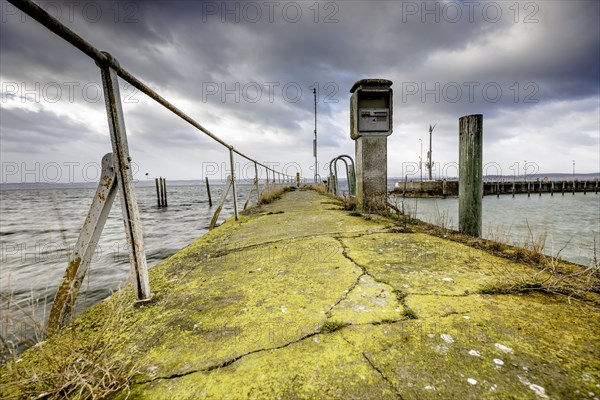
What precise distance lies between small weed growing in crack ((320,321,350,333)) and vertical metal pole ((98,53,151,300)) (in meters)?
1.06

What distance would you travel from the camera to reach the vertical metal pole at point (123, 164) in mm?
1428

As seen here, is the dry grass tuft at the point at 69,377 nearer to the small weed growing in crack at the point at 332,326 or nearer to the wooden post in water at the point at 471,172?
the small weed growing in crack at the point at 332,326

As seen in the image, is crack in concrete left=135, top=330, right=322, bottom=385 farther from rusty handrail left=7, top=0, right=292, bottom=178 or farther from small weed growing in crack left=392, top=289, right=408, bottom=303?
rusty handrail left=7, top=0, right=292, bottom=178

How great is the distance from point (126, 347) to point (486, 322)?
1.67 meters

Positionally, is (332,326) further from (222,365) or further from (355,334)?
(222,365)

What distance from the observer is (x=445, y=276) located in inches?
70.6

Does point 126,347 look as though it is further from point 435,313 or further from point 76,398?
point 435,313

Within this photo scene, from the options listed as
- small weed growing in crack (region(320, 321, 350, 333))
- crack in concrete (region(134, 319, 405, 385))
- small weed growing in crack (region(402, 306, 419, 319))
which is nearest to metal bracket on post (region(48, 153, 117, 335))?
crack in concrete (region(134, 319, 405, 385))

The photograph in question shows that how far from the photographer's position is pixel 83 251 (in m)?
1.38

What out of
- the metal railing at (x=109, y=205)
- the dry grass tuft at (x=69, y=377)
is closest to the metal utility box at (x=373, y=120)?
the metal railing at (x=109, y=205)

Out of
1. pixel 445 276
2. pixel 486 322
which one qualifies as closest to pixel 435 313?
pixel 486 322

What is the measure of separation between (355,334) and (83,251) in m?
1.44

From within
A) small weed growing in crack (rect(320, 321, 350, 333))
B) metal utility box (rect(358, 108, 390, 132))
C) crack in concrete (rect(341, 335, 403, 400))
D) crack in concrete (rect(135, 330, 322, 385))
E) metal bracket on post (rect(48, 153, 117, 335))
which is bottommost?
crack in concrete (rect(135, 330, 322, 385))

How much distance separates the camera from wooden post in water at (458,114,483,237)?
3211 mm
